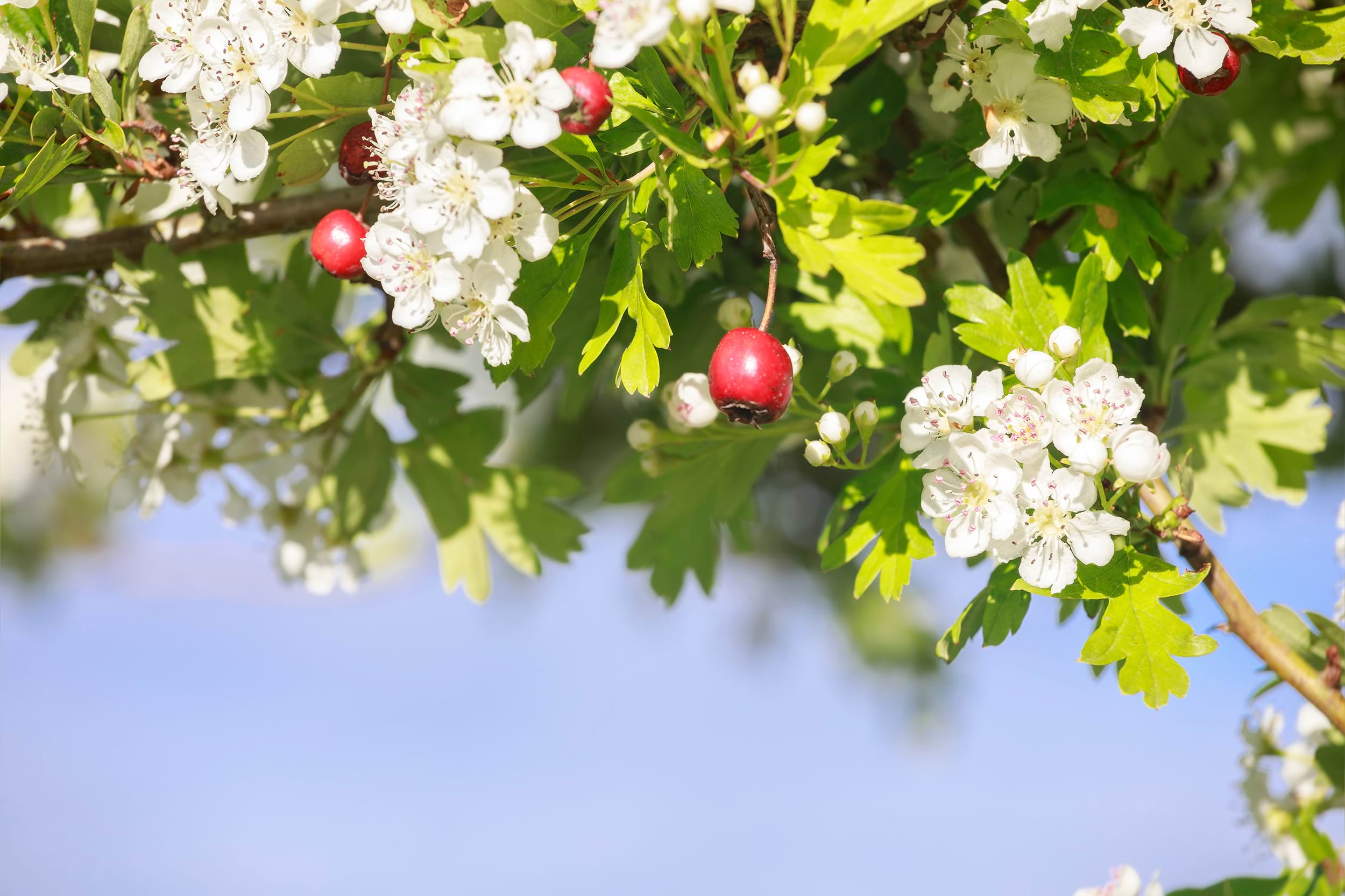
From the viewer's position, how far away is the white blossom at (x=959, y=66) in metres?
0.80

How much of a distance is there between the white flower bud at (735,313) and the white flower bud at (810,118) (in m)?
0.29

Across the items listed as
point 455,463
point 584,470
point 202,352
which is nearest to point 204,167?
point 202,352

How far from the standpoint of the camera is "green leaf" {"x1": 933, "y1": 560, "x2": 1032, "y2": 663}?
81 cm

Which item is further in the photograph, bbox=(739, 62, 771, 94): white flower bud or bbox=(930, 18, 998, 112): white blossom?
bbox=(930, 18, 998, 112): white blossom

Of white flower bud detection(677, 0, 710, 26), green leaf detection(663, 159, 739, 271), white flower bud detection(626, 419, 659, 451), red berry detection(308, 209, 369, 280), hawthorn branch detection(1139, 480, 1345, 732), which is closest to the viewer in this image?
white flower bud detection(677, 0, 710, 26)

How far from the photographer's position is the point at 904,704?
2211 millimetres

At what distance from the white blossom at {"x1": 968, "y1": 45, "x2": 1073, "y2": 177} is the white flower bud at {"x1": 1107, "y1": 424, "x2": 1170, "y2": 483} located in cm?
21

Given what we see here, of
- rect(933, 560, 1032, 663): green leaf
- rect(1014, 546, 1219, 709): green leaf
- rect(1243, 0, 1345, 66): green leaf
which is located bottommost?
rect(933, 560, 1032, 663): green leaf

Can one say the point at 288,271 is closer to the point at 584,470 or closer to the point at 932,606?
the point at 584,470

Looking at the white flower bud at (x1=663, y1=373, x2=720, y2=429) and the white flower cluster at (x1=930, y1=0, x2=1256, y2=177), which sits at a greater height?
the white flower cluster at (x1=930, y1=0, x2=1256, y2=177)

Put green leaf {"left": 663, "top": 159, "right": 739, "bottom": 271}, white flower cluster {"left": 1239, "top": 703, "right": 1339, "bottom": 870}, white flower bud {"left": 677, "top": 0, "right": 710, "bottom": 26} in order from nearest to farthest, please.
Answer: white flower bud {"left": 677, "top": 0, "right": 710, "bottom": 26}
green leaf {"left": 663, "top": 159, "right": 739, "bottom": 271}
white flower cluster {"left": 1239, "top": 703, "right": 1339, "bottom": 870}

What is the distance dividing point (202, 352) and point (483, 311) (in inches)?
20.1

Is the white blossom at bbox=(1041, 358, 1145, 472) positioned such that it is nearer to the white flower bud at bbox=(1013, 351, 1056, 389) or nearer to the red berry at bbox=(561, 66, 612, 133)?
the white flower bud at bbox=(1013, 351, 1056, 389)

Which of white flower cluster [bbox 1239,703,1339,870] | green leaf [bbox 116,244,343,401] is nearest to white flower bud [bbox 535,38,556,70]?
green leaf [bbox 116,244,343,401]
